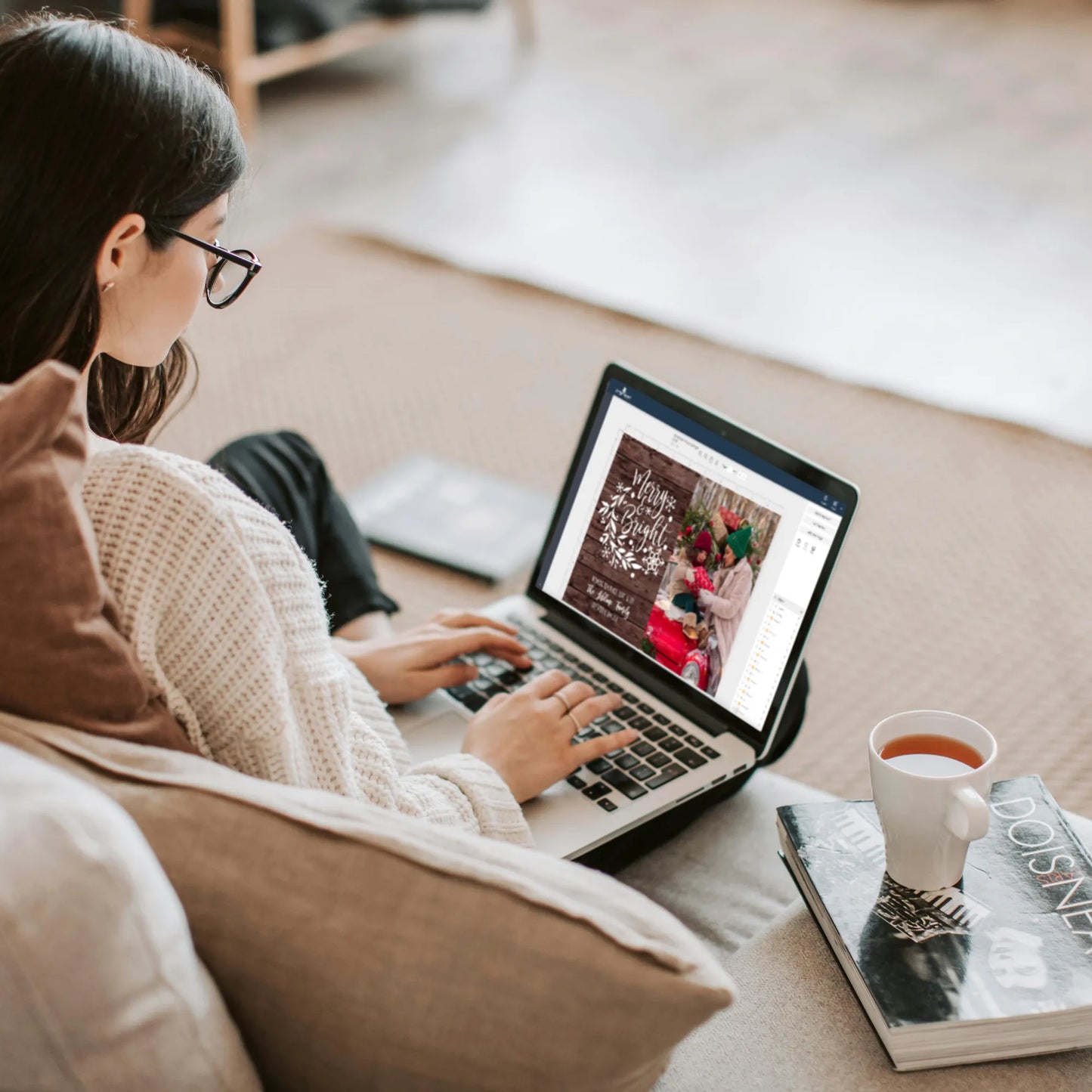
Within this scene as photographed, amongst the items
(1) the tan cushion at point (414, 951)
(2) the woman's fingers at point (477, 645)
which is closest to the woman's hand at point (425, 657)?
(2) the woman's fingers at point (477, 645)

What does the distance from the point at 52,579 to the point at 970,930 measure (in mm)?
591

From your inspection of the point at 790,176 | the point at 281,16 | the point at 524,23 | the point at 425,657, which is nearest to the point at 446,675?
the point at 425,657

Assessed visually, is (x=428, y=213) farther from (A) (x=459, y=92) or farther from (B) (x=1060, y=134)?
(B) (x=1060, y=134)

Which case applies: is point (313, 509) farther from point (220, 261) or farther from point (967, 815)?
point (967, 815)

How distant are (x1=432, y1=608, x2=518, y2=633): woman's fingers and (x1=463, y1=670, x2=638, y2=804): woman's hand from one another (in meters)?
0.15

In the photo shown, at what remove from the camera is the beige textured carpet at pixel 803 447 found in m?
1.63

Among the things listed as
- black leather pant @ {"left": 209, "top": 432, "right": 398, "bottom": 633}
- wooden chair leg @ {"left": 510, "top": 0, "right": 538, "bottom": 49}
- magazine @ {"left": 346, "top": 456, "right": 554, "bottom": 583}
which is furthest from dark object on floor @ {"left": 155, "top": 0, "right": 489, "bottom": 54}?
black leather pant @ {"left": 209, "top": 432, "right": 398, "bottom": 633}

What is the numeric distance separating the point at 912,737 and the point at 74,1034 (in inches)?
22.2

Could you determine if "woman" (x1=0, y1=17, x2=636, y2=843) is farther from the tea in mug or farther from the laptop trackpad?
the tea in mug

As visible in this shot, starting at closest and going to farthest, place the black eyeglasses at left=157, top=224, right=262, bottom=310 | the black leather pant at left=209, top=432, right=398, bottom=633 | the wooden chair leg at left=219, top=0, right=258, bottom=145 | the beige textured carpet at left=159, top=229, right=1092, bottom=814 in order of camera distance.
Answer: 1. the black eyeglasses at left=157, top=224, right=262, bottom=310
2. the black leather pant at left=209, top=432, right=398, bottom=633
3. the beige textured carpet at left=159, top=229, right=1092, bottom=814
4. the wooden chair leg at left=219, top=0, right=258, bottom=145

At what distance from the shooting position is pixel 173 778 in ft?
2.27

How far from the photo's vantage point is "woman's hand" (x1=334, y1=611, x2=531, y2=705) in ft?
4.01

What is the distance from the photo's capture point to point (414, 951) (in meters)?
0.63

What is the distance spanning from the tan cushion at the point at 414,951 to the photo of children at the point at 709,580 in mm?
486
